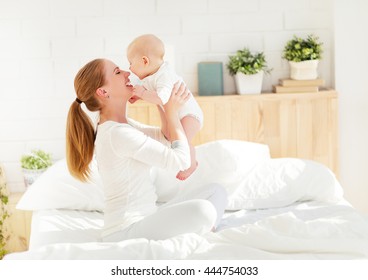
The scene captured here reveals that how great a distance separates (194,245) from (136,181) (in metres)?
0.23

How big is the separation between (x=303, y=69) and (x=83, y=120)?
113 cm

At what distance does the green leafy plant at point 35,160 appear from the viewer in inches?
106

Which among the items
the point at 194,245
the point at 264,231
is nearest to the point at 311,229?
the point at 264,231

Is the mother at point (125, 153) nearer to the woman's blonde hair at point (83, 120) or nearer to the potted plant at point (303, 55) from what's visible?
the woman's blonde hair at point (83, 120)

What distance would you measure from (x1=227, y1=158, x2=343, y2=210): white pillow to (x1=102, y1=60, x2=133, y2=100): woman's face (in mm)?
712

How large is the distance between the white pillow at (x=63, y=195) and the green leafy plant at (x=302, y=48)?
851 millimetres

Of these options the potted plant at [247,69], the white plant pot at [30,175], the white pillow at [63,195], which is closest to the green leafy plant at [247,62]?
the potted plant at [247,69]

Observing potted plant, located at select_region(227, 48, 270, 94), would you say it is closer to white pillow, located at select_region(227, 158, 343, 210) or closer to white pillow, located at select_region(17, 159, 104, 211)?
white pillow, located at select_region(227, 158, 343, 210)

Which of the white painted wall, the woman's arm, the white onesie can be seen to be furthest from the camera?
the white painted wall

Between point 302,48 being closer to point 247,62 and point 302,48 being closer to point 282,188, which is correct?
point 247,62

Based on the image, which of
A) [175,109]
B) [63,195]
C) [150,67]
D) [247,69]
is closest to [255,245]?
[175,109]

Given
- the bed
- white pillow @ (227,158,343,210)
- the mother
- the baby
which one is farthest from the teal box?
the baby

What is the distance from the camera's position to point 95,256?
5.93 ft

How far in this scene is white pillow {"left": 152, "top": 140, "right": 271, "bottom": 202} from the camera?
2.47 meters
